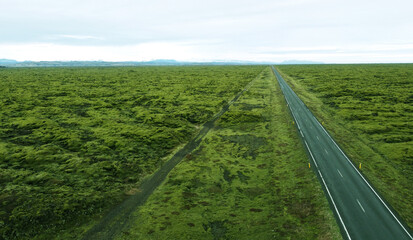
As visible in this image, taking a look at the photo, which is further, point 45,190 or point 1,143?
point 1,143

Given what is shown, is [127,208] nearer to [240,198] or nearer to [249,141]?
[240,198]

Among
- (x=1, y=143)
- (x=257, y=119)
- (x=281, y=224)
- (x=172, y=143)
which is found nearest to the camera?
(x=281, y=224)

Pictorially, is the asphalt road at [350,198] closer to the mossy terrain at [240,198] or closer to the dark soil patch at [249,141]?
the mossy terrain at [240,198]

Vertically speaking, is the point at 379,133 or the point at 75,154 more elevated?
the point at 379,133

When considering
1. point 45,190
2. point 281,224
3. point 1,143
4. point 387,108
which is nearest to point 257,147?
point 281,224

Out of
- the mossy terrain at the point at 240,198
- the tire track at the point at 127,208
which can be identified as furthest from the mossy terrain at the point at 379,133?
the tire track at the point at 127,208

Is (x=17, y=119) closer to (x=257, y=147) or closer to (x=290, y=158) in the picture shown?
(x=257, y=147)

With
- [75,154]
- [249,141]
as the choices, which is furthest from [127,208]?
[249,141]
